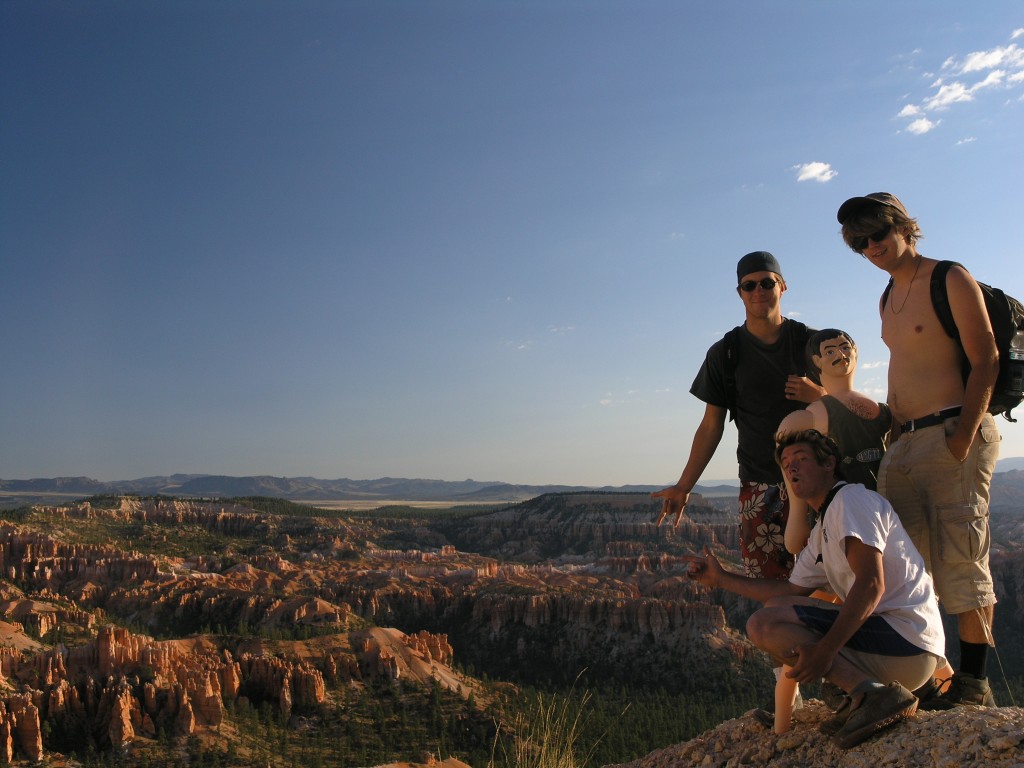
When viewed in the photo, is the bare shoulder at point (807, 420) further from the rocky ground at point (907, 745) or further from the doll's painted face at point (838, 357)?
the rocky ground at point (907, 745)

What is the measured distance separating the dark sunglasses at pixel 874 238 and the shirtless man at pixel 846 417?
0.59 m

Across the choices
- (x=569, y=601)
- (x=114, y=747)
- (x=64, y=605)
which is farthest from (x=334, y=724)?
(x=569, y=601)

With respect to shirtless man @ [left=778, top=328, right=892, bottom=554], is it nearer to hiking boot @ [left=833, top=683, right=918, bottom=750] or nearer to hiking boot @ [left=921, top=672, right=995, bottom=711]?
hiking boot @ [left=833, top=683, right=918, bottom=750]

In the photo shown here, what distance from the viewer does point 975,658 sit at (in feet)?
14.8

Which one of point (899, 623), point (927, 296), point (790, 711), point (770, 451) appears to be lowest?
point (790, 711)

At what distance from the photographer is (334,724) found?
33750 mm

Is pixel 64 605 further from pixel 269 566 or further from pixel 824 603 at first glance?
pixel 824 603

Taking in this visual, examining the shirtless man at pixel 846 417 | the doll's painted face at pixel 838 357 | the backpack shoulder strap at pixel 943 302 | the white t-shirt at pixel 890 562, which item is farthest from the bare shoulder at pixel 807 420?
the backpack shoulder strap at pixel 943 302

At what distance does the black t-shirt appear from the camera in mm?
5691

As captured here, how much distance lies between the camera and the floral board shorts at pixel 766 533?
17.2 ft

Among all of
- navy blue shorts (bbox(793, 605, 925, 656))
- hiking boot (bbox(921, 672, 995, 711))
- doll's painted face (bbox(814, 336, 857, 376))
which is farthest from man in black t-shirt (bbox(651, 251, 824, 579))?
navy blue shorts (bbox(793, 605, 925, 656))

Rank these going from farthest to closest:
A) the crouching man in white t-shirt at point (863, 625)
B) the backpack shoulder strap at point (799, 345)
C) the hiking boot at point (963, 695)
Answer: the backpack shoulder strap at point (799, 345) < the hiking boot at point (963, 695) < the crouching man in white t-shirt at point (863, 625)

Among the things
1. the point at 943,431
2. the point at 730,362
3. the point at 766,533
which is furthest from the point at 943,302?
the point at 766,533

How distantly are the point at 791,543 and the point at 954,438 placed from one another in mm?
1100
